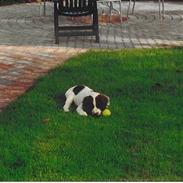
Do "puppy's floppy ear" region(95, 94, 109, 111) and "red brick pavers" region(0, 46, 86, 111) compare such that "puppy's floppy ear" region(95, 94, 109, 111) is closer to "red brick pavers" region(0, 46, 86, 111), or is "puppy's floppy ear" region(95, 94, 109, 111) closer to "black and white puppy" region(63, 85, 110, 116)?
"black and white puppy" region(63, 85, 110, 116)

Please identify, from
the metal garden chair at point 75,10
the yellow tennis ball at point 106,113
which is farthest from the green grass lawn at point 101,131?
the metal garden chair at point 75,10

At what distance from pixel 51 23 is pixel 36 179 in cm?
949

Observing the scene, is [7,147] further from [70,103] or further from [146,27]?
[146,27]

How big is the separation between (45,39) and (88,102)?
5.43m

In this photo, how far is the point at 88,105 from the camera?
686 centimetres

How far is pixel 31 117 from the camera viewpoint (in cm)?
675

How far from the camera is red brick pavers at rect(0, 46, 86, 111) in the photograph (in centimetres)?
803

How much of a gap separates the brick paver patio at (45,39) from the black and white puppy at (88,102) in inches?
31.7

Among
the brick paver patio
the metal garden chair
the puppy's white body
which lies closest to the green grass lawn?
the puppy's white body

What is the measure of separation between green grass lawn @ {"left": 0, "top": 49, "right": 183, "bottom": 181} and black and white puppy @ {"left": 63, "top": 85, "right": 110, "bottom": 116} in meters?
0.10

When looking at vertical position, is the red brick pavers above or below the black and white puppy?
below

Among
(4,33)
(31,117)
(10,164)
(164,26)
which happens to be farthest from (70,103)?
(164,26)

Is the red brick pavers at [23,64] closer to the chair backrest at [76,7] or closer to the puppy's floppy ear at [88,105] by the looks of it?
the chair backrest at [76,7]

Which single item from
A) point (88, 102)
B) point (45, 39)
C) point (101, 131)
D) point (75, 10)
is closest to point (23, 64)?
point (75, 10)
